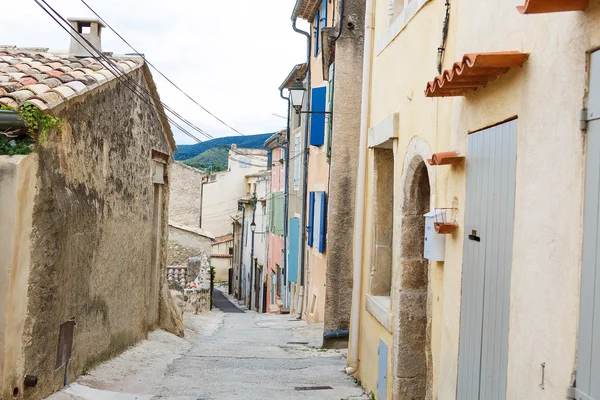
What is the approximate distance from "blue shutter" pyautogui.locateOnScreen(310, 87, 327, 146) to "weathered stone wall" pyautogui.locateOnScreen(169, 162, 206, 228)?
2522cm

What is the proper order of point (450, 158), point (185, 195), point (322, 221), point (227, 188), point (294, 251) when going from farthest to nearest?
point (227, 188) < point (185, 195) < point (294, 251) < point (322, 221) < point (450, 158)

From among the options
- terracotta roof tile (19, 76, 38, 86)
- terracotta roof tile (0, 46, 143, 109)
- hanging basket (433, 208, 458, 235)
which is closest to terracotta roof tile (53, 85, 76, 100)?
terracotta roof tile (0, 46, 143, 109)

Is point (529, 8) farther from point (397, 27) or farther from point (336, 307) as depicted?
point (336, 307)

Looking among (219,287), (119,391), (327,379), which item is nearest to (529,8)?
(119,391)

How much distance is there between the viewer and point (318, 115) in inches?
565

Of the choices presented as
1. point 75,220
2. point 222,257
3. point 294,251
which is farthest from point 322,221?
point 222,257

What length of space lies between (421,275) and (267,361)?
14.0ft

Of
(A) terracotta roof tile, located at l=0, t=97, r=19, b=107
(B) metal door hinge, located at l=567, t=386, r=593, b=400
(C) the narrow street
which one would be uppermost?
(A) terracotta roof tile, located at l=0, t=97, r=19, b=107

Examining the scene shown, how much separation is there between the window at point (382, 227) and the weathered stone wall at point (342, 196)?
2.92 meters

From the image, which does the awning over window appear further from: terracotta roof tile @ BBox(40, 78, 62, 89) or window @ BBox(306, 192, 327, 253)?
window @ BBox(306, 192, 327, 253)

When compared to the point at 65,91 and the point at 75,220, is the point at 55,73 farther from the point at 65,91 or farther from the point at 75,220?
the point at 75,220

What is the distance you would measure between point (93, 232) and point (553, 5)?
6.11 m

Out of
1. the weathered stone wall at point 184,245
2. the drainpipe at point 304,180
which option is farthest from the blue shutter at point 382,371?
the weathered stone wall at point 184,245

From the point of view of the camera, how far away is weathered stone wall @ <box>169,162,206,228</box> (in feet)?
128
